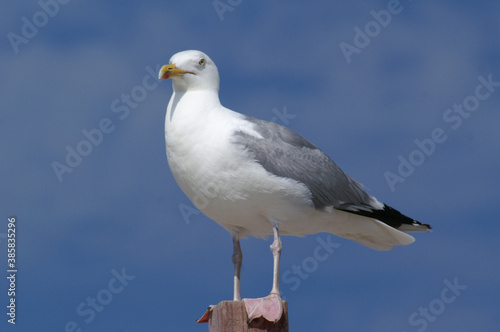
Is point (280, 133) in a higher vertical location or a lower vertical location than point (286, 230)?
higher

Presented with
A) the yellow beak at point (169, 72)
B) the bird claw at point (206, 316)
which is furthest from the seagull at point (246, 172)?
the bird claw at point (206, 316)

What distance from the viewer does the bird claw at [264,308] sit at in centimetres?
692

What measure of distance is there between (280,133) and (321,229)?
1221 millimetres

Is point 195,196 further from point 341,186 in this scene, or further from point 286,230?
point 341,186

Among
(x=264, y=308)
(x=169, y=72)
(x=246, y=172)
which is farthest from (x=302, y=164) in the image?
(x=264, y=308)

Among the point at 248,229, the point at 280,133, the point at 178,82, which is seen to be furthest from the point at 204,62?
the point at 248,229

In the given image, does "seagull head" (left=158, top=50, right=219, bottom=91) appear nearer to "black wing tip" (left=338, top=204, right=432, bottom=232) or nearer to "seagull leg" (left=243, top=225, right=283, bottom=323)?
"black wing tip" (left=338, top=204, right=432, bottom=232)

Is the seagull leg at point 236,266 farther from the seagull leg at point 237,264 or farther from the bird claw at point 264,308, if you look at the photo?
the bird claw at point 264,308

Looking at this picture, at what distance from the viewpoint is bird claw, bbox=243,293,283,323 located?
6918mm

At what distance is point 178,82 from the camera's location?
8.30 meters

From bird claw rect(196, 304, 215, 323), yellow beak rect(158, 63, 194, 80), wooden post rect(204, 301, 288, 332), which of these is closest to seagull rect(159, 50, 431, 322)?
yellow beak rect(158, 63, 194, 80)

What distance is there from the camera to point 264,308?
697cm

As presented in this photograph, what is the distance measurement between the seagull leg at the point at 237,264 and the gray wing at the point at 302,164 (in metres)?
0.99

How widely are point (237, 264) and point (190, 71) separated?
215cm
